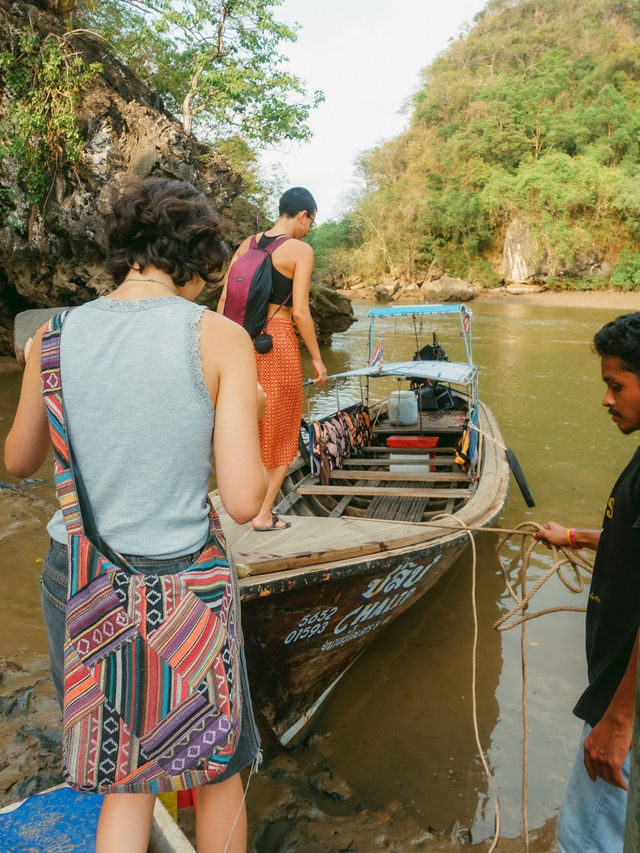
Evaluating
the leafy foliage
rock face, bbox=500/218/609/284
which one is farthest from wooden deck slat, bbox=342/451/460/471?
rock face, bbox=500/218/609/284

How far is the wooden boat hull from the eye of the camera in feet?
7.18

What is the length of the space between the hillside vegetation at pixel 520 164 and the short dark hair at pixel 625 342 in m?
30.8

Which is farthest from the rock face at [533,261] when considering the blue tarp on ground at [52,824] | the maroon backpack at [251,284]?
the blue tarp on ground at [52,824]

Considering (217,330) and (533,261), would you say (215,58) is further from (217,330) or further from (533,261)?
(533,261)

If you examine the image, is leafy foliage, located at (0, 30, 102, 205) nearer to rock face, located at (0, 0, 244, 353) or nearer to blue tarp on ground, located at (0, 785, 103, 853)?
rock face, located at (0, 0, 244, 353)

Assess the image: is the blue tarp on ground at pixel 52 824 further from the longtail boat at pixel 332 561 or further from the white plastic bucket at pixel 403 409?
the white plastic bucket at pixel 403 409

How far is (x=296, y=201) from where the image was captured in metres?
2.80

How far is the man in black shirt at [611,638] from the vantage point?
50.7 inches

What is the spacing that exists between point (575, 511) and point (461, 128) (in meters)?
37.2

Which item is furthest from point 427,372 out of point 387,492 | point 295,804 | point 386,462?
point 295,804

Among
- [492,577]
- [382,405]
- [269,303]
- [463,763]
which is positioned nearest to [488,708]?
[463,763]

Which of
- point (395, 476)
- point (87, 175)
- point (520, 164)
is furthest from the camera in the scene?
point (520, 164)

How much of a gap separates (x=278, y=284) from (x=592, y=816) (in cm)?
230

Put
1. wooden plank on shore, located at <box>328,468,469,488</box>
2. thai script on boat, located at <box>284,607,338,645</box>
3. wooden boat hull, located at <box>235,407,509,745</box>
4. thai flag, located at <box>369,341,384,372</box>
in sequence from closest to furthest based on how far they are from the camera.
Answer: wooden boat hull, located at <box>235,407,509,745</box> → thai script on boat, located at <box>284,607,338,645</box> → wooden plank on shore, located at <box>328,468,469,488</box> → thai flag, located at <box>369,341,384,372</box>
